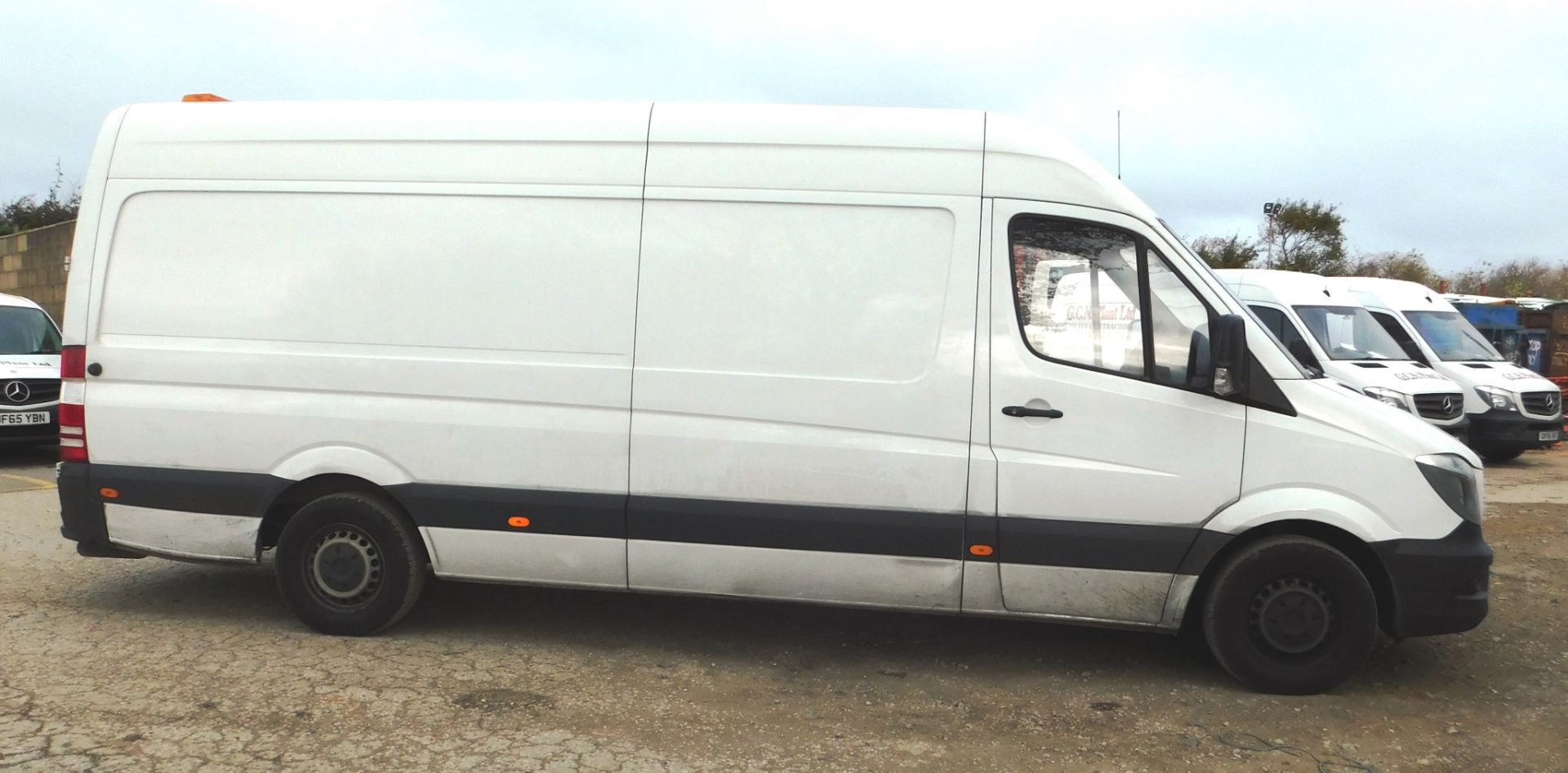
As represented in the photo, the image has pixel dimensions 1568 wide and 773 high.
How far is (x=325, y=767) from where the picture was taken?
3.96 metres

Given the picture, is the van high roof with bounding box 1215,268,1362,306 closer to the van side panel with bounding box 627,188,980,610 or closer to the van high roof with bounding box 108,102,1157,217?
the van high roof with bounding box 108,102,1157,217

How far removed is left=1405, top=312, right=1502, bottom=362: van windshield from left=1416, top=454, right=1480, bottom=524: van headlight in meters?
9.62

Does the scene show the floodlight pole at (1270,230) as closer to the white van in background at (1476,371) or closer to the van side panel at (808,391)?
the white van in background at (1476,371)

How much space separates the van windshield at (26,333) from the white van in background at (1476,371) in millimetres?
13978

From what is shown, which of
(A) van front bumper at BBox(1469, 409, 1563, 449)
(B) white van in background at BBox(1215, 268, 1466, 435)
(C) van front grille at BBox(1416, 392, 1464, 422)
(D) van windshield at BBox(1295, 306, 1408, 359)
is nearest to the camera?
(B) white van in background at BBox(1215, 268, 1466, 435)

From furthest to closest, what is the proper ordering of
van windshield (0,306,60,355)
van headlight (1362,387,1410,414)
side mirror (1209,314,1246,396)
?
van windshield (0,306,60,355), van headlight (1362,387,1410,414), side mirror (1209,314,1246,396)

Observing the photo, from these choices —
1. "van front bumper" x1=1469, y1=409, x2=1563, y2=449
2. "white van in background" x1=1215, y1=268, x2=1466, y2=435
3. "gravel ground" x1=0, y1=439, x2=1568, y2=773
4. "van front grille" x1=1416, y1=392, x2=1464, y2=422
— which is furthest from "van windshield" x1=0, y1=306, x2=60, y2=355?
"van front bumper" x1=1469, y1=409, x2=1563, y2=449

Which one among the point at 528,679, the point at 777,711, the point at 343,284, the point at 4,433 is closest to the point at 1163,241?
the point at 777,711

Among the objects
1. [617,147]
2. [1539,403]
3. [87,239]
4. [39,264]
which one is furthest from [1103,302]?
[39,264]

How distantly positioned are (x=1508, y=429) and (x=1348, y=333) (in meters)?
2.01

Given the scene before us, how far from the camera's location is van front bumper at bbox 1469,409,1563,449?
41.8ft

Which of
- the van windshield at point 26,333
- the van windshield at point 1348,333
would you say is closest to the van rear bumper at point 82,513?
the van windshield at point 26,333

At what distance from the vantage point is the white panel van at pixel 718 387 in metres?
4.83

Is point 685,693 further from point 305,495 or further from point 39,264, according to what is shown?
point 39,264
